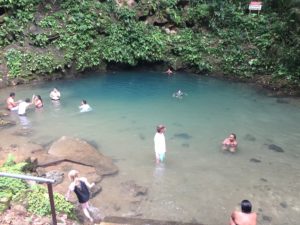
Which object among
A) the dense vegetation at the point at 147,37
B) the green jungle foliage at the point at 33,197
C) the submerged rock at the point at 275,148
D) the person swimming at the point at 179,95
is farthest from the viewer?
the dense vegetation at the point at 147,37

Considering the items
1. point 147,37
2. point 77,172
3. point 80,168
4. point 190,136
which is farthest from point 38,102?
point 147,37

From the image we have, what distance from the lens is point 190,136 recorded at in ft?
49.4

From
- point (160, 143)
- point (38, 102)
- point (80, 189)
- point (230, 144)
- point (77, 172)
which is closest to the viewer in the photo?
point (80, 189)

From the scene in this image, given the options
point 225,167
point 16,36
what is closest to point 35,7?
point 16,36

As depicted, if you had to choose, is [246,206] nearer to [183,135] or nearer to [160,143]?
[160,143]

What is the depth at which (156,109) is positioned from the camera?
18297 mm

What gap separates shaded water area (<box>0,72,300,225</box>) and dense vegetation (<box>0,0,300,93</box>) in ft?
5.08

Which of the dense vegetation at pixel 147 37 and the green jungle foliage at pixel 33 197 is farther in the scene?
the dense vegetation at pixel 147 37

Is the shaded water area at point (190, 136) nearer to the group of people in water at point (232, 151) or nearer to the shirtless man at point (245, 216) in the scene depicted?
the group of people in water at point (232, 151)

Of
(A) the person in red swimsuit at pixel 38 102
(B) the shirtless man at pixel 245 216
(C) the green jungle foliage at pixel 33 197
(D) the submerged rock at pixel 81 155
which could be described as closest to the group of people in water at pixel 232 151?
(B) the shirtless man at pixel 245 216

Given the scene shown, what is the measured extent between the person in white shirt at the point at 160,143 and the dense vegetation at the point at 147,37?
11633 mm

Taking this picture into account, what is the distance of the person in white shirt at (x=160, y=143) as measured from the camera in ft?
37.4

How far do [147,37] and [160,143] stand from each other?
47.7 feet

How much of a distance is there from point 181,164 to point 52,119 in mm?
7145
